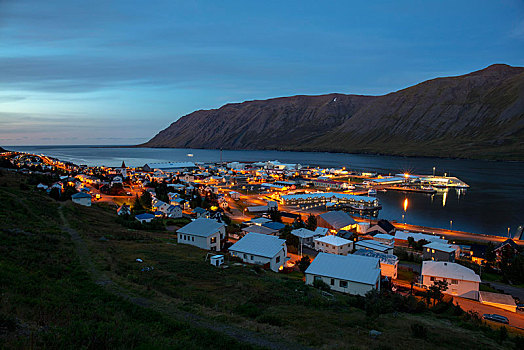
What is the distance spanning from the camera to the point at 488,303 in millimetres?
17109

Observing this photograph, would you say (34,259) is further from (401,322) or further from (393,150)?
(393,150)

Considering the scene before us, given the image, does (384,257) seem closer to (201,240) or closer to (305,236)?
(305,236)

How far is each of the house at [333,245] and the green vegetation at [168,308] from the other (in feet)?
30.9

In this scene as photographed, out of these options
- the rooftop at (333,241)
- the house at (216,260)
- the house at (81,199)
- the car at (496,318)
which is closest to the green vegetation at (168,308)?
the house at (216,260)

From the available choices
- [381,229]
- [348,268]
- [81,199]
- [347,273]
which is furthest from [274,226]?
[81,199]

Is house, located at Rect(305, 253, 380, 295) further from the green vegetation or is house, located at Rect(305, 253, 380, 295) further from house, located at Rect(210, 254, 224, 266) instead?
house, located at Rect(210, 254, 224, 266)

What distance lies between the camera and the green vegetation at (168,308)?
5992 millimetres

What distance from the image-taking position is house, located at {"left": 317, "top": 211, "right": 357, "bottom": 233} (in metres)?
33.8

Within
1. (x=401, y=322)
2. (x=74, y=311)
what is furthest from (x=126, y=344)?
(x=401, y=322)

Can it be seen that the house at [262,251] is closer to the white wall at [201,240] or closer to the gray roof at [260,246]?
the gray roof at [260,246]

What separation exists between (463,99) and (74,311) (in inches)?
8605

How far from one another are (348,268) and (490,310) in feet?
23.5

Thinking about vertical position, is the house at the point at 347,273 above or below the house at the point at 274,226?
above

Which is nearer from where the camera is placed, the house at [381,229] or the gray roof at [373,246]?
the gray roof at [373,246]
